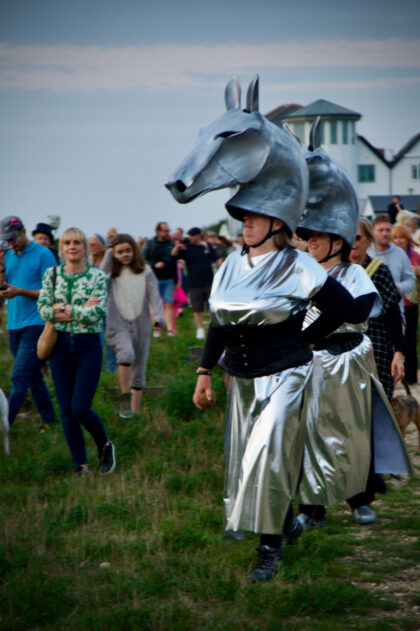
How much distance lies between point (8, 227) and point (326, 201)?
3.84 meters

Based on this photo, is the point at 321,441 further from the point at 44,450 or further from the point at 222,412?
the point at 222,412

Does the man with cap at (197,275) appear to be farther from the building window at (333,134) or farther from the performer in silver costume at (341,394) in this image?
the building window at (333,134)

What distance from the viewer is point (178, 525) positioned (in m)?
5.67

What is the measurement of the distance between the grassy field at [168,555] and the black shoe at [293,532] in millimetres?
77

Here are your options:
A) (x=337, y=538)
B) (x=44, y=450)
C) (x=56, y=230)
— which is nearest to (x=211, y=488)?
(x=337, y=538)

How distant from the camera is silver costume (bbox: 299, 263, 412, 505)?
5273mm

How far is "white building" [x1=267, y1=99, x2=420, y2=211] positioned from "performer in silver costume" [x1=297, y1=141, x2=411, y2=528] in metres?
64.1

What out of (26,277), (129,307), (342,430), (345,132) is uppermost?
(345,132)

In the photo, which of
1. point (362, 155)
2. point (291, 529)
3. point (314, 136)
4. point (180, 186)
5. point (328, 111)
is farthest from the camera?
point (362, 155)

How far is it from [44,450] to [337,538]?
3.34m

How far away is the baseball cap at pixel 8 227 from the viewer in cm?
825

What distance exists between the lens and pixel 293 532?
514 cm

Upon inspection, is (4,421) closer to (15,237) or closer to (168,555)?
(15,237)

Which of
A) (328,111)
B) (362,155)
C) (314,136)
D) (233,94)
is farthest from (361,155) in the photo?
(233,94)
